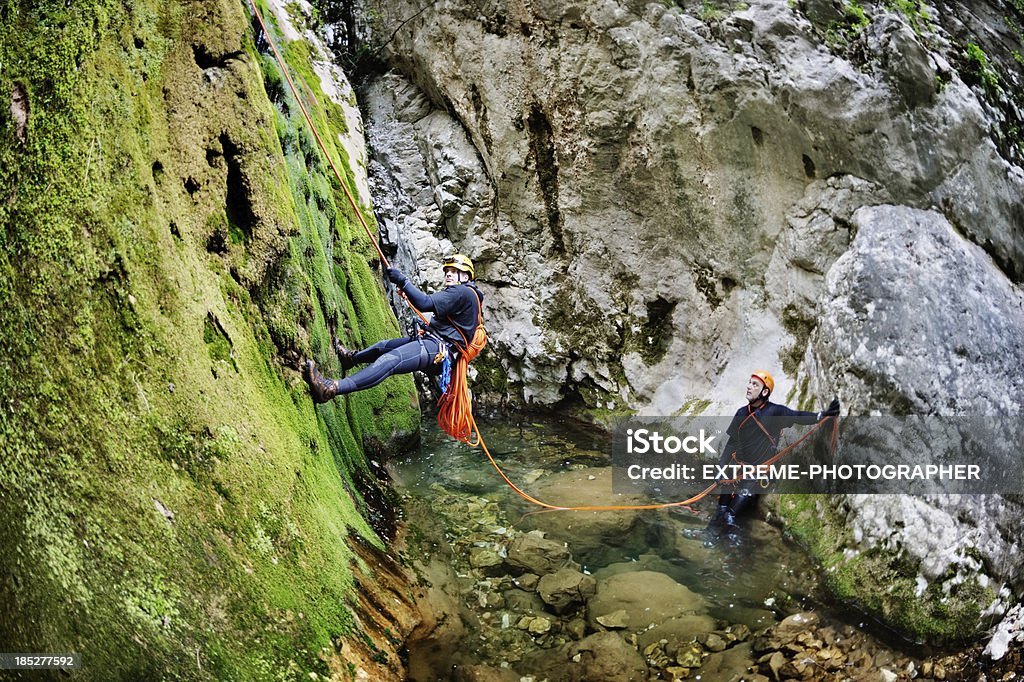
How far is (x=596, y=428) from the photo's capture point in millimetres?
11758

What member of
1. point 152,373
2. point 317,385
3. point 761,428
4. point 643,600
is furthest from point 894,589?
point 152,373

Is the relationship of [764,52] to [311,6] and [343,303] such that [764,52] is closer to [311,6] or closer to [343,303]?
[343,303]

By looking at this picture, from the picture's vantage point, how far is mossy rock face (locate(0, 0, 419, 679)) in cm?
333

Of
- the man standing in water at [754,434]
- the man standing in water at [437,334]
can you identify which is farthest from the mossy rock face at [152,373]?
the man standing in water at [754,434]

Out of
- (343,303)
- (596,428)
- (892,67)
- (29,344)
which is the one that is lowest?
(596,428)

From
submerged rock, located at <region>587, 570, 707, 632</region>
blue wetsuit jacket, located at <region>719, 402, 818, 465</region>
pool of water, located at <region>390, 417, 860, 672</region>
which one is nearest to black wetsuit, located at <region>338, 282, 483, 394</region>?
pool of water, located at <region>390, 417, 860, 672</region>

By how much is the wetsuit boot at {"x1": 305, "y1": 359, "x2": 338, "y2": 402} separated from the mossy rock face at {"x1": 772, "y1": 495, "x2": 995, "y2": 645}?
4.96 metres

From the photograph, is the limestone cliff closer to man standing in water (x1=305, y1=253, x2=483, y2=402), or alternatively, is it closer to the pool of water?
the pool of water

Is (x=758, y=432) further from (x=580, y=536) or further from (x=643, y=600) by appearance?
(x=643, y=600)

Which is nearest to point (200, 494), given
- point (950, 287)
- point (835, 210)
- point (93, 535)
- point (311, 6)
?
point (93, 535)

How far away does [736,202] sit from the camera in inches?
406

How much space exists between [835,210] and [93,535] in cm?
895

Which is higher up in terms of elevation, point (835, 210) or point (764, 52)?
point (764, 52)

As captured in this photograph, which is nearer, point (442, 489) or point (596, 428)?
point (442, 489)
